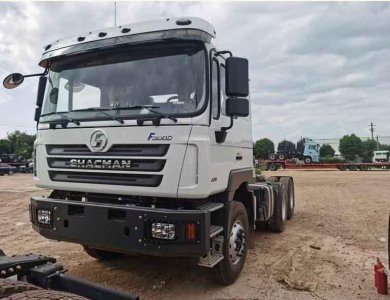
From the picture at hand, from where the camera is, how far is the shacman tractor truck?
375 cm

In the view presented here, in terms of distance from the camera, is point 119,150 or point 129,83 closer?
point 119,150

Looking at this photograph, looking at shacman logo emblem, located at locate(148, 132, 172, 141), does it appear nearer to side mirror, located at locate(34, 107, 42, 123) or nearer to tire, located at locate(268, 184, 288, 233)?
side mirror, located at locate(34, 107, 42, 123)

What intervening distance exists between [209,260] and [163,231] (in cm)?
68

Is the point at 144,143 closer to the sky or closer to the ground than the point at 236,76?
closer to the ground

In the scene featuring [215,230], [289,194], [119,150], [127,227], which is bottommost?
[289,194]

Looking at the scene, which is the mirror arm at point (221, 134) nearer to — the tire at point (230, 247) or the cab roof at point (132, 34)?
the tire at point (230, 247)

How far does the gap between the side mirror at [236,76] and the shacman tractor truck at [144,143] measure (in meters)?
0.01

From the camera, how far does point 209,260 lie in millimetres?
3992

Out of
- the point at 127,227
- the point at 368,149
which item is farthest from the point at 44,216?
the point at 368,149

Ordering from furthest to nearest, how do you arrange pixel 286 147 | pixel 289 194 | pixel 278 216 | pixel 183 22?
pixel 286 147, pixel 289 194, pixel 278 216, pixel 183 22

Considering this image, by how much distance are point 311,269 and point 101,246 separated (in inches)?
115

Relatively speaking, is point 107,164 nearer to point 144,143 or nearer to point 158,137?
point 144,143

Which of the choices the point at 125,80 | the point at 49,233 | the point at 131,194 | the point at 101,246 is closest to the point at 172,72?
the point at 125,80

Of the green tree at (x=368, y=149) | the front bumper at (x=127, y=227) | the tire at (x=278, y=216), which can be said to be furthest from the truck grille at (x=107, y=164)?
the green tree at (x=368, y=149)
